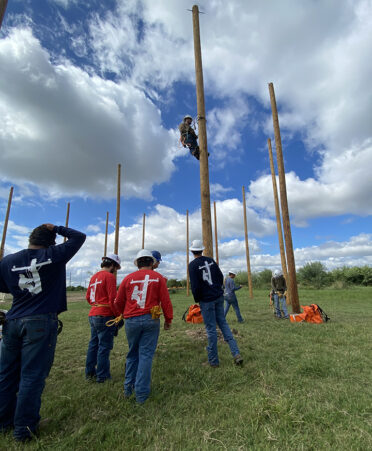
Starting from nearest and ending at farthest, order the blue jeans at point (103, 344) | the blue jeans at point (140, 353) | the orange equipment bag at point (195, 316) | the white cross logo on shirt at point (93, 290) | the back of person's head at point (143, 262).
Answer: the blue jeans at point (140, 353) < the back of person's head at point (143, 262) < the blue jeans at point (103, 344) < the white cross logo on shirt at point (93, 290) < the orange equipment bag at point (195, 316)

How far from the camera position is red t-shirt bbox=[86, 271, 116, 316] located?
151 inches

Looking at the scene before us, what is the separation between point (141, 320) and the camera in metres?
3.18

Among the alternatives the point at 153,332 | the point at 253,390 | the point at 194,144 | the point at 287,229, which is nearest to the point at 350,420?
the point at 253,390

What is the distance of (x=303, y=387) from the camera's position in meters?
3.26

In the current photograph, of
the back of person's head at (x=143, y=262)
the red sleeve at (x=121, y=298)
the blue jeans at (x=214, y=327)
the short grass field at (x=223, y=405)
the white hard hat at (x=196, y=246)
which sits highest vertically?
the white hard hat at (x=196, y=246)

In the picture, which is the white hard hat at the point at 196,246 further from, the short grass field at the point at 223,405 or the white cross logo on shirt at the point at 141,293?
the short grass field at the point at 223,405

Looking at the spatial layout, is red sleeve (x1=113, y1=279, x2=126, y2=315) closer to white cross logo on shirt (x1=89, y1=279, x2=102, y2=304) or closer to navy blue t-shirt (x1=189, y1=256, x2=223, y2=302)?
white cross logo on shirt (x1=89, y1=279, x2=102, y2=304)

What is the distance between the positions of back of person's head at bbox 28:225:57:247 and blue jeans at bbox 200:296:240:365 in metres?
2.71

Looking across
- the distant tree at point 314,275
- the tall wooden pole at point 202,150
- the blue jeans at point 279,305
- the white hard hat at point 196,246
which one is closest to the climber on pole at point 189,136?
the tall wooden pole at point 202,150

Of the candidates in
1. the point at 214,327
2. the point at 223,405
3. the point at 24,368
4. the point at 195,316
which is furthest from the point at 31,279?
the point at 195,316

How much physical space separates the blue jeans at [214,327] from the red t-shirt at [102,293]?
61.8 inches

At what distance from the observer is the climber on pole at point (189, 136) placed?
6918 mm

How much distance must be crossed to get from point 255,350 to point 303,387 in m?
1.89

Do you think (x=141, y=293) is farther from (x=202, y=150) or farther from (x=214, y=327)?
(x=202, y=150)
